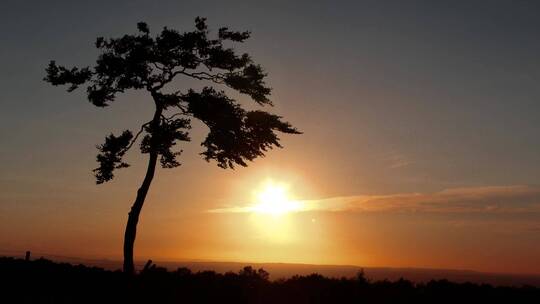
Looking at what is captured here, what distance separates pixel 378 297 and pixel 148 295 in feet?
31.1

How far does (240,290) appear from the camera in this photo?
84.3 ft

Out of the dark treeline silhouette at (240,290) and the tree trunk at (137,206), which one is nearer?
the dark treeline silhouette at (240,290)

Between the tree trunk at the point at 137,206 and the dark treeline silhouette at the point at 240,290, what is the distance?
2.31m

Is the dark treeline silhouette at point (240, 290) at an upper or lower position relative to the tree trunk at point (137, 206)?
lower

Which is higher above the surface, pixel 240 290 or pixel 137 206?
pixel 137 206

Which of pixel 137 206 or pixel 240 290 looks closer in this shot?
pixel 240 290

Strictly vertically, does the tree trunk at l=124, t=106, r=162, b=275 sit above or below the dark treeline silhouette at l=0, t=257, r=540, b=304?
above

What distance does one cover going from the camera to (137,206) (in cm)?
3312

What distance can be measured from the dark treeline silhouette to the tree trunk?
2.31 metres

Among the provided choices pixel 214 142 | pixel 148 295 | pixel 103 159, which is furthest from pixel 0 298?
pixel 214 142

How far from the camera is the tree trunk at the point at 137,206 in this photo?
32059 mm

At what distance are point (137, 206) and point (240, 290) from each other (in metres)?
9.98

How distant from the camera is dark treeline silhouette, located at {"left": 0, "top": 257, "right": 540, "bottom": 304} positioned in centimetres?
2412

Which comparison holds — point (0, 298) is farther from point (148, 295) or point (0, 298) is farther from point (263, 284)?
point (263, 284)
